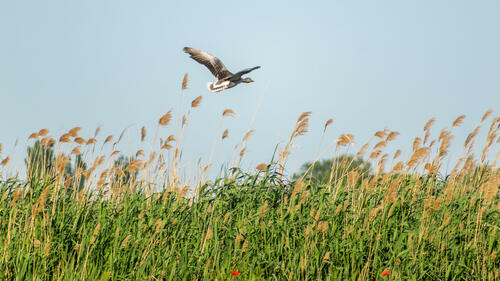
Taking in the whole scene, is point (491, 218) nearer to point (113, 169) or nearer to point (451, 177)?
point (451, 177)

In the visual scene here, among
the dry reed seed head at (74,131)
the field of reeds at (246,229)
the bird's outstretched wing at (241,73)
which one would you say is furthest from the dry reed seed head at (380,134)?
the dry reed seed head at (74,131)

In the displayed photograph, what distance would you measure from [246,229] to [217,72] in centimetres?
409

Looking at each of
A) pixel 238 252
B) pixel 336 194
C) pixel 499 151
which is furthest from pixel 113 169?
pixel 499 151

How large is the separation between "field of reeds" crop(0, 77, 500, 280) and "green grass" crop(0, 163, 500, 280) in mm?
14

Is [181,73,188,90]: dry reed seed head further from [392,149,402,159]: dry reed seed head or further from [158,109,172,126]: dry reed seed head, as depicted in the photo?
[392,149,402,159]: dry reed seed head

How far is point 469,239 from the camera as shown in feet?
17.9

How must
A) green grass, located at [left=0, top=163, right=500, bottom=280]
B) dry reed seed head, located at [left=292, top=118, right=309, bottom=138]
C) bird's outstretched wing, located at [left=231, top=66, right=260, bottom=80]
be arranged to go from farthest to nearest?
bird's outstretched wing, located at [left=231, top=66, right=260, bottom=80]
dry reed seed head, located at [left=292, top=118, right=309, bottom=138]
green grass, located at [left=0, top=163, right=500, bottom=280]

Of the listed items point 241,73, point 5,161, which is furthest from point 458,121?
point 5,161

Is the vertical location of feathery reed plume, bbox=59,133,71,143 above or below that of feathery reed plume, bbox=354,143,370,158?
below

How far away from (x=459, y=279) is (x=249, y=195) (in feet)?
7.28

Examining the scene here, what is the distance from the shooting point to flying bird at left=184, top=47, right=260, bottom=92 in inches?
335

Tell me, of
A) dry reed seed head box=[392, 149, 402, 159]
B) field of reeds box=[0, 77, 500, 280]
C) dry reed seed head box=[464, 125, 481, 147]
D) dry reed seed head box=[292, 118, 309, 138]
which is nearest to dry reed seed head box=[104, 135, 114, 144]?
field of reeds box=[0, 77, 500, 280]

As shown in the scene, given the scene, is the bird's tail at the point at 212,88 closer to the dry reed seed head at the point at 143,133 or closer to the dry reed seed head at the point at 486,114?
the dry reed seed head at the point at 143,133

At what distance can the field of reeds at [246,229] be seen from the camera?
4.79 meters
